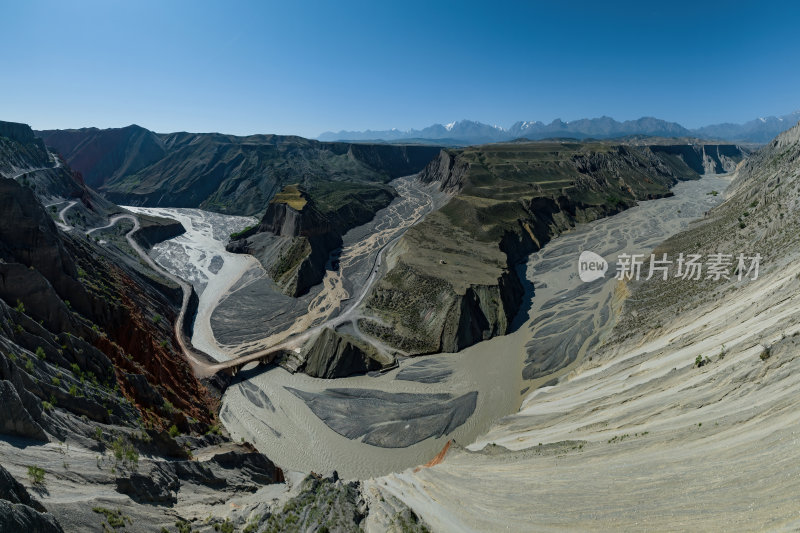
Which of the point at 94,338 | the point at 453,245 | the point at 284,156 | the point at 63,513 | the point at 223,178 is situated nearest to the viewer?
the point at 63,513

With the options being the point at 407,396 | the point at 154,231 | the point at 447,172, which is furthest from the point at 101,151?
the point at 407,396

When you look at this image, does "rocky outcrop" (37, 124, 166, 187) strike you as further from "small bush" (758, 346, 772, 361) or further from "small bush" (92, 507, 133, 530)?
"small bush" (758, 346, 772, 361)

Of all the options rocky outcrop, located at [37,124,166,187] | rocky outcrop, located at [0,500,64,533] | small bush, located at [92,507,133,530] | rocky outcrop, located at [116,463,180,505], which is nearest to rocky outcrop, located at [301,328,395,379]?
rocky outcrop, located at [116,463,180,505]

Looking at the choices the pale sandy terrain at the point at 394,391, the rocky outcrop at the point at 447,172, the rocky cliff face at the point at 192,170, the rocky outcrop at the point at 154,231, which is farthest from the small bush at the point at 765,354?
the rocky cliff face at the point at 192,170

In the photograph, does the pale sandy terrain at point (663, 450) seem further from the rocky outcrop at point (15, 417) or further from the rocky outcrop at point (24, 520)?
the rocky outcrop at point (15, 417)

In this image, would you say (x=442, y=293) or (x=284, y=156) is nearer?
(x=442, y=293)

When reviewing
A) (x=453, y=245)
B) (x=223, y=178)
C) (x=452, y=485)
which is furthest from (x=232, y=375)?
(x=223, y=178)

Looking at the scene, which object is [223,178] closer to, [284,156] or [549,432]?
[284,156]
